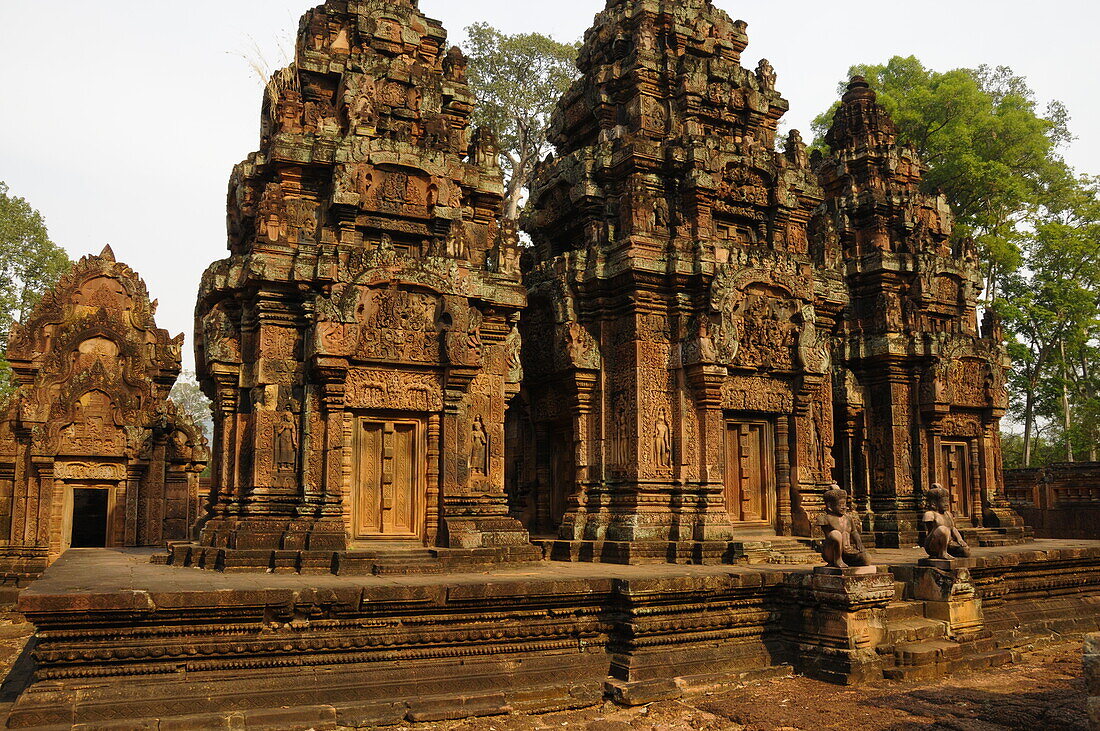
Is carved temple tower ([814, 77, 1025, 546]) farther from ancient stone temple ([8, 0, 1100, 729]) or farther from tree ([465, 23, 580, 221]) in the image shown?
tree ([465, 23, 580, 221])

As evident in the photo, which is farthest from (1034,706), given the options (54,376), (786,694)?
(54,376)

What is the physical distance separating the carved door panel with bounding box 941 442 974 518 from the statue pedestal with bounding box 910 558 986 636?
7.33 meters

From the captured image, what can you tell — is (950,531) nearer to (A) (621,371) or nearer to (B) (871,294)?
(A) (621,371)

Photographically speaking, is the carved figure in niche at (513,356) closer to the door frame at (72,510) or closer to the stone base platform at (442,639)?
the stone base platform at (442,639)

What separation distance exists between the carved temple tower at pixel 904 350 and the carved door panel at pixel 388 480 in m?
8.72

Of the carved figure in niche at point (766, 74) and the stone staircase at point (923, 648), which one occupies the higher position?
the carved figure in niche at point (766, 74)

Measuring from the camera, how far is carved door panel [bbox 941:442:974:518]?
55.0ft

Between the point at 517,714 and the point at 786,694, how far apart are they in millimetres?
2568

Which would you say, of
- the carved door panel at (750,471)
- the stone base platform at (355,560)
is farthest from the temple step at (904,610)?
the stone base platform at (355,560)

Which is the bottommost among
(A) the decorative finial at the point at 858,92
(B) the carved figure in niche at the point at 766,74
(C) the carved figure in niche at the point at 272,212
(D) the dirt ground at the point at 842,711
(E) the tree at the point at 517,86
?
(D) the dirt ground at the point at 842,711

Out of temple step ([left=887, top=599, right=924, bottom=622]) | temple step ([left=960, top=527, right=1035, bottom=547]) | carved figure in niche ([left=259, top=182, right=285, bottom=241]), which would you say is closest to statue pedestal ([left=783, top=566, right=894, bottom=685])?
temple step ([left=887, top=599, right=924, bottom=622])

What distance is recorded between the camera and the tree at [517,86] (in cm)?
2625

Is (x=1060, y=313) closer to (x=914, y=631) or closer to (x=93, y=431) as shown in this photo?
(x=914, y=631)

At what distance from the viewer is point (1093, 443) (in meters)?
26.6
